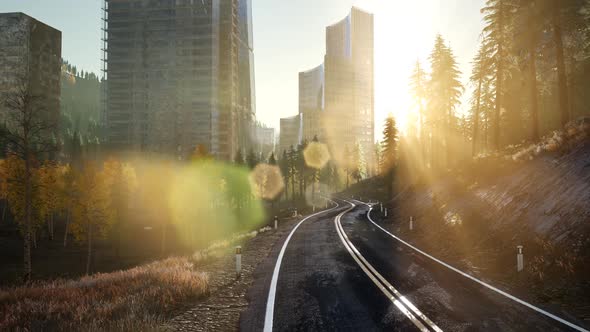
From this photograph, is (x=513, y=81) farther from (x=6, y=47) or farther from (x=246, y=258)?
(x=6, y=47)

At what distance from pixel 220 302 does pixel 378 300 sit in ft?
12.7

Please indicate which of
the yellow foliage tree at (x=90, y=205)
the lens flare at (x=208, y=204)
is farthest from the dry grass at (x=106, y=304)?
the lens flare at (x=208, y=204)

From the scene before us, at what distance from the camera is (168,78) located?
112 meters

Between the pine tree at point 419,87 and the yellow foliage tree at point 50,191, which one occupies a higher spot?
the pine tree at point 419,87

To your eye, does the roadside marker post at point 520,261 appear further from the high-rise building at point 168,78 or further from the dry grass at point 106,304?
the high-rise building at point 168,78

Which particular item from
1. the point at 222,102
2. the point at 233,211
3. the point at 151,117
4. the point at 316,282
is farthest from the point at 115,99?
the point at 316,282

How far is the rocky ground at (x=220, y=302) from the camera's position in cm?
654

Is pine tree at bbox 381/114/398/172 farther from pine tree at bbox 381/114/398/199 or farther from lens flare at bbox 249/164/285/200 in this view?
lens flare at bbox 249/164/285/200

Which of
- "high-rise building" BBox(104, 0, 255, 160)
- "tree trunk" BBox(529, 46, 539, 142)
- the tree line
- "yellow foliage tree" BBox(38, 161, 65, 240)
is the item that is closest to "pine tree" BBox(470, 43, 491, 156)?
the tree line

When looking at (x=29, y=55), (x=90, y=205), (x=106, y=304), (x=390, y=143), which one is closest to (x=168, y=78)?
(x=29, y=55)

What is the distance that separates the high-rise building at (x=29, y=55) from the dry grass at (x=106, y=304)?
140290 mm

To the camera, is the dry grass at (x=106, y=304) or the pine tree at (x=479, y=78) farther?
the pine tree at (x=479, y=78)

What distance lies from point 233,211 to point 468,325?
67988 mm

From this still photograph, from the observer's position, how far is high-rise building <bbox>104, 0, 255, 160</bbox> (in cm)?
10906
